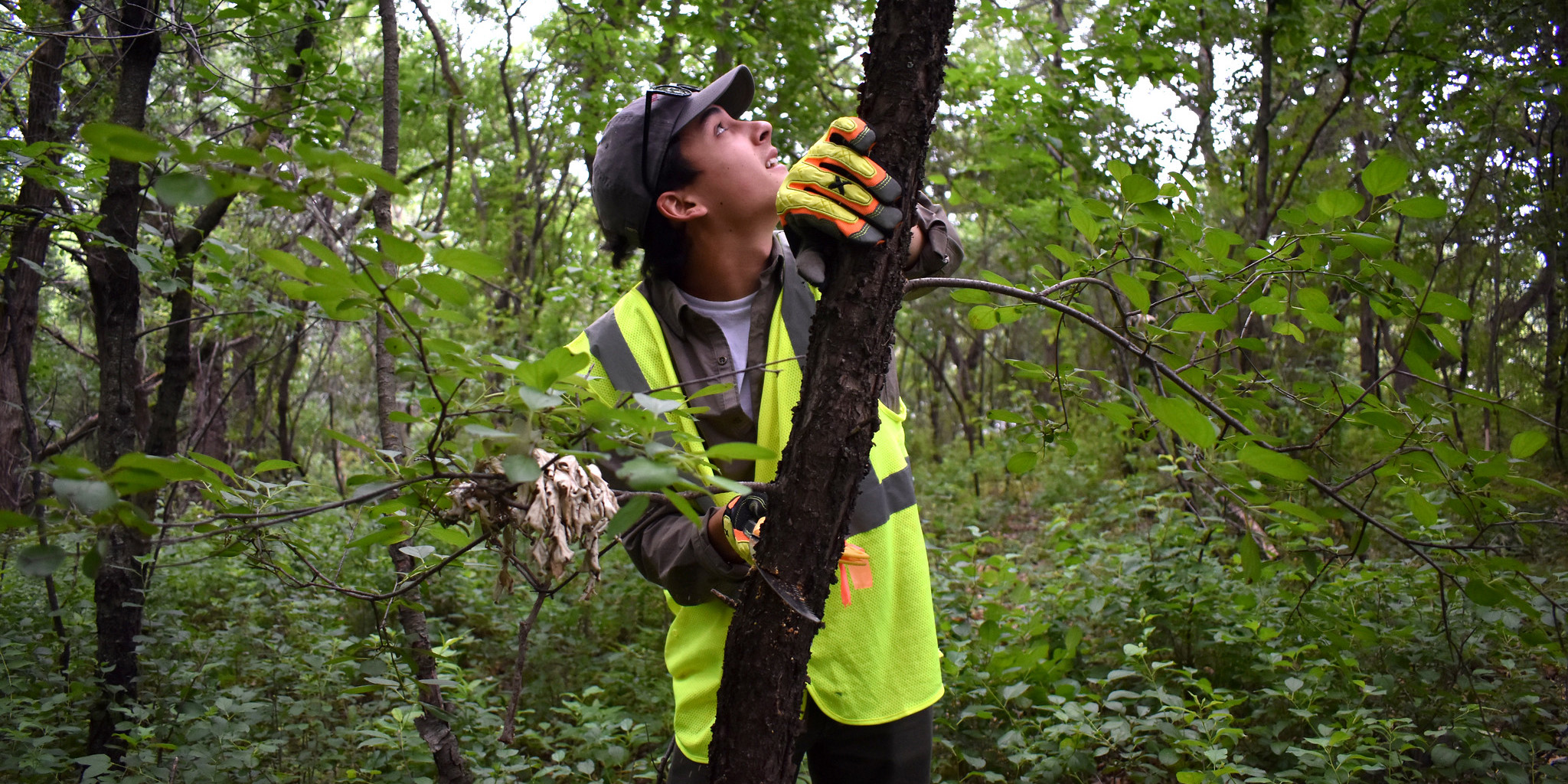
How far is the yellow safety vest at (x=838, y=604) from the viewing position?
1.59 m

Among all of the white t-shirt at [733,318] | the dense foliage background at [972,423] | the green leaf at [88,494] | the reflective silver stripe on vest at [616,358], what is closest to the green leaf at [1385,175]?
the dense foliage background at [972,423]

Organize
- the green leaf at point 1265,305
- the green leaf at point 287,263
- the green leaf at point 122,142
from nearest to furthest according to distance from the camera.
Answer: the green leaf at point 122,142 < the green leaf at point 287,263 < the green leaf at point 1265,305

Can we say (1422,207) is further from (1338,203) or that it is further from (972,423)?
(972,423)

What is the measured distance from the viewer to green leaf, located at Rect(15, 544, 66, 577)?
729mm

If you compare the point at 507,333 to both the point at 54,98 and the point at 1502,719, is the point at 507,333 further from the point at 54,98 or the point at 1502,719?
the point at 1502,719

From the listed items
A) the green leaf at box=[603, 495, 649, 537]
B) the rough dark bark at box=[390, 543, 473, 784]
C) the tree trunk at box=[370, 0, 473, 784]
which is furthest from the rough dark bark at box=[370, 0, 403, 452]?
the green leaf at box=[603, 495, 649, 537]

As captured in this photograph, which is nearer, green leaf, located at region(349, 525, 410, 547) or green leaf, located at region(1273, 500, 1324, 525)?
green leaf, located at region(349, 525, 410, 547)

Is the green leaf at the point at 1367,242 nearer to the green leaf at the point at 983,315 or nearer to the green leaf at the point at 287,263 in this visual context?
the green leaf at the point at 983,315

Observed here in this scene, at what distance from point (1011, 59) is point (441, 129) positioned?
8.23m

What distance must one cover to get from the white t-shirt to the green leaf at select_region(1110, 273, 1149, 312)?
749mm

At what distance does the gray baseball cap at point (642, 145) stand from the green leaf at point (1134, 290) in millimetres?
885

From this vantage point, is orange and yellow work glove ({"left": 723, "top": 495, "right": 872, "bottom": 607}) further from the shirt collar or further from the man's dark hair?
the man's dark hair

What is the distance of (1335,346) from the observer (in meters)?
6.52

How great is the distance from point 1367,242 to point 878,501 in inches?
35.2
